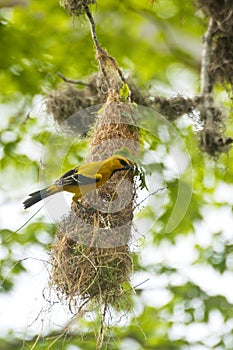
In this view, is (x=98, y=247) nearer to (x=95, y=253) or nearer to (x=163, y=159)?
(x=95, y=253)

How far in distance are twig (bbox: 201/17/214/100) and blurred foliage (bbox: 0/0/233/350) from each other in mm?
936

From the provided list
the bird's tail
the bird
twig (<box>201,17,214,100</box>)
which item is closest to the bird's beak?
the bird

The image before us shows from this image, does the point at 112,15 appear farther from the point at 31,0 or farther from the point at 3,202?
the point at 3,202

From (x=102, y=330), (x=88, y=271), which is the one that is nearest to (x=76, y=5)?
(x=88, y=271)

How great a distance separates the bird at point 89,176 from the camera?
3.45 meters

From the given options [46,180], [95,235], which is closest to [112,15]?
[46,180]

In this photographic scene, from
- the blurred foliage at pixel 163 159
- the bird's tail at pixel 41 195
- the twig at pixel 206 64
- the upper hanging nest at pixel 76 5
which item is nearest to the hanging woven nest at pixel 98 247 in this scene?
the bird's tail at pixel 41 195

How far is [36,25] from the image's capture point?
6383mm

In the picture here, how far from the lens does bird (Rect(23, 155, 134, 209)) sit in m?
3.45

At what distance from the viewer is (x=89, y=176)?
3441 millimetres

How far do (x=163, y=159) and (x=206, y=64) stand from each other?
1.16 m

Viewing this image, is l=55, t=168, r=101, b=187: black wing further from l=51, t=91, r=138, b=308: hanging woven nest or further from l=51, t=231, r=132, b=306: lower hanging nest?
l=51, t=231, r=132, b=306: lower hanging nest

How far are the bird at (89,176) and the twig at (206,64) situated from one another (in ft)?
5.17

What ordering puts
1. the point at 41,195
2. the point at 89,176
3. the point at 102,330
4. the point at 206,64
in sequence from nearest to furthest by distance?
the point at 102,330 → the point at 89,176 → the point at 41,195 → the point at 206,64
